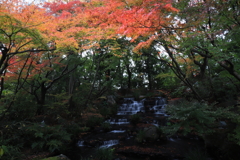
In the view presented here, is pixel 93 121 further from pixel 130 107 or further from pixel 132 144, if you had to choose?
pixel 130 107

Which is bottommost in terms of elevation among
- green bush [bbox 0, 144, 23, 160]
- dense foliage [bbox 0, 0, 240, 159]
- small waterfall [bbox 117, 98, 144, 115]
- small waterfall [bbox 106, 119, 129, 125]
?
small waterfall [bbox 106, 119, 129, 125]

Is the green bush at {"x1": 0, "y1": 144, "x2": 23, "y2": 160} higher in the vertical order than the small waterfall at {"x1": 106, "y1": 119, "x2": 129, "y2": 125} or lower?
higher

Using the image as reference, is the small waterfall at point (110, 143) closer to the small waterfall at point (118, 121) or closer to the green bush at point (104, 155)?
the green bush at point (104, 155)

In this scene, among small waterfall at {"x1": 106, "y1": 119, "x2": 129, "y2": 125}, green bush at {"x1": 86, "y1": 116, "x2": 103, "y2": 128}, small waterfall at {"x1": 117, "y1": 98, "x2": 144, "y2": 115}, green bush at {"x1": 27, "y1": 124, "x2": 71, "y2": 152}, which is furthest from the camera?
small waterfall at {"x1": 117, "y1": 98, "x2": 144, "y2": 115}

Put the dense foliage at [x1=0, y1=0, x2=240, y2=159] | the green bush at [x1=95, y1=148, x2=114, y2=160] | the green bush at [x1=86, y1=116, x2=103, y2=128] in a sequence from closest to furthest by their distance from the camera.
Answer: the dense foliage at [x1=0, y1=0, x2=240, y2=159], the green bush at [x1=95, y1=148, x2=114, y2=160], the green bush at [x1=86, y1=116, x2=103, y2=128]

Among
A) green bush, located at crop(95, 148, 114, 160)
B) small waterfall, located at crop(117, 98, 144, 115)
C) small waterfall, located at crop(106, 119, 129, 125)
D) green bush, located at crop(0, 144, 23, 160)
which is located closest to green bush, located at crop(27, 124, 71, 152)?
green bush, located at crop(0, 144, 23, 160)

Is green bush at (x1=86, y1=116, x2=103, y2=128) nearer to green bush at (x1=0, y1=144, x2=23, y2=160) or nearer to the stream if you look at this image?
the stream

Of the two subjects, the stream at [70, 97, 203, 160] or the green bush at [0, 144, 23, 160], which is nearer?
the green bush at [0, 144, 23, 160]

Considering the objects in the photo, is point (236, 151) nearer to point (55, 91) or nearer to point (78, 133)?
point (78, 133)

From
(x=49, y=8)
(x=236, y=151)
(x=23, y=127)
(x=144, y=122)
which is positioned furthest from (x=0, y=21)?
(x=144, y=122)

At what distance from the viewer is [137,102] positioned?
15219mm

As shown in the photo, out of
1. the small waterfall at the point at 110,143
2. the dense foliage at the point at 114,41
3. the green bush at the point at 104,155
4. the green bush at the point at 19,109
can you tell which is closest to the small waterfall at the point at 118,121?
the dense foliage at the point at 114,41

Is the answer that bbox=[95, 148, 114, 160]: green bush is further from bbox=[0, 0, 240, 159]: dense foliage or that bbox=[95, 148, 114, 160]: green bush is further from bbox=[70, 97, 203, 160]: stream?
bbox=[0, 0, 240, 159]: dense foliage

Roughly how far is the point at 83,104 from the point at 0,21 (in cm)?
706
